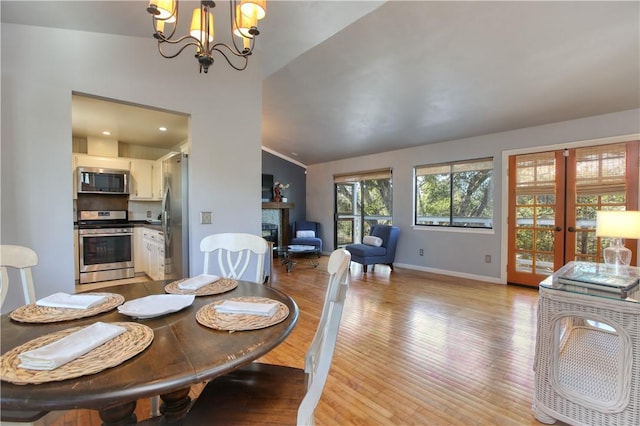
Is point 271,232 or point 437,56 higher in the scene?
point 437,56

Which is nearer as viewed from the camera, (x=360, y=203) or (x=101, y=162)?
(x=101, y=162)

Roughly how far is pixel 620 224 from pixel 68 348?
3.01 metres

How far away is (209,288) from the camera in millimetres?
1513

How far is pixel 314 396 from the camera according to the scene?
91cm

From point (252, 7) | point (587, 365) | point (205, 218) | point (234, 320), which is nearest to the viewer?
point (234, 320)

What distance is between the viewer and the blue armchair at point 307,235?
6863 millimetres

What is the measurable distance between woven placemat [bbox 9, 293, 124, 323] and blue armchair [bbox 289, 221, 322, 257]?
5641 mm

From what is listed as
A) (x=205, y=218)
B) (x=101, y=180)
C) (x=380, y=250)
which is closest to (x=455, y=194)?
(x=380, y=250)

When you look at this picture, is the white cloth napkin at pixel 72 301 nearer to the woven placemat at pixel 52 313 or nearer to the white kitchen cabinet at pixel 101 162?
the woven placemat at pixel 52 313

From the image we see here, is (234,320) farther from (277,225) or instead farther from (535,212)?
(277,225)

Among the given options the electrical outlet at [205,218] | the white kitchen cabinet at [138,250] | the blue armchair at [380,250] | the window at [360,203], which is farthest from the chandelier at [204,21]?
the window at [360,203]

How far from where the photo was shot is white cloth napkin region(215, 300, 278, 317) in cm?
114

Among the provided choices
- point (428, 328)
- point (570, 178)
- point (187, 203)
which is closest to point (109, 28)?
point (187, 203)

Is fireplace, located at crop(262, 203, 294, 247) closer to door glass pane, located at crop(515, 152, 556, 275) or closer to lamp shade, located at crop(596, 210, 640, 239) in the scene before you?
door glass pane, located at crop(515, 152, 556, 275)
